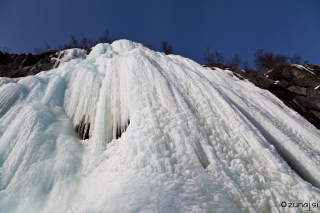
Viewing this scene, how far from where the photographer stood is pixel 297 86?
859cm

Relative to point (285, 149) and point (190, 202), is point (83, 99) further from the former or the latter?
point (285, 149)

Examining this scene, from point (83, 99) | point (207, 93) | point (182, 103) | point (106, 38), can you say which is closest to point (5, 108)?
point (83, 99)

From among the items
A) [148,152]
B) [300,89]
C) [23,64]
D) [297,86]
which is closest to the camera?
[148,152]

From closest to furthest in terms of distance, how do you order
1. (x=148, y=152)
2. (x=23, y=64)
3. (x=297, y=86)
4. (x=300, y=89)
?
(x=148, y=152) → (x=300, y=89) → (x=297, y=86) → (x=23, y=64)

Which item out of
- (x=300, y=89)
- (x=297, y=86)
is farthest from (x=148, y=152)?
(x=297, y=86)

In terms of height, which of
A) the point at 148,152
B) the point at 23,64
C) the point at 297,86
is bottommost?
the point at 148,152

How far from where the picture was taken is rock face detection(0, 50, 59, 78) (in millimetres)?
7765

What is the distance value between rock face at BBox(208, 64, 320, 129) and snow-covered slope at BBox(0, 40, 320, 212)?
13.9ft

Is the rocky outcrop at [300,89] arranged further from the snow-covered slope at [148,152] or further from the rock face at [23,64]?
the rock face at [23,64]

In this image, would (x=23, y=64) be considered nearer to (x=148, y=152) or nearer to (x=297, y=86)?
(x=148, y=152)

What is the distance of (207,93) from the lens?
427cm

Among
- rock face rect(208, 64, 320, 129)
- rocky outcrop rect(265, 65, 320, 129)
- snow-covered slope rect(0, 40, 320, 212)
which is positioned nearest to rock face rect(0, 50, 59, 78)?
snow-covered slope rect(0, 40, 320, 212)

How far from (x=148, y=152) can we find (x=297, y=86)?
395 inches

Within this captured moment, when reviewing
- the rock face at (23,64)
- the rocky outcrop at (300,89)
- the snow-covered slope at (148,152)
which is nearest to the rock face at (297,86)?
the rocky outcrop at (300,89)
